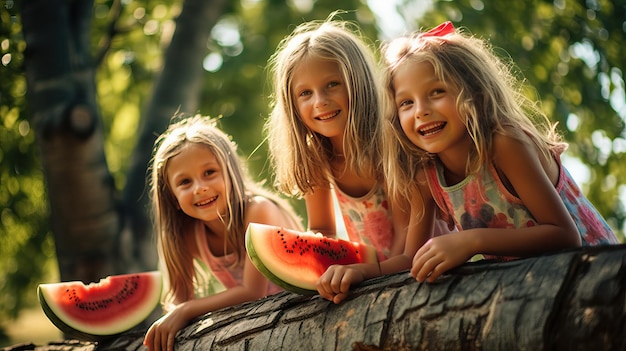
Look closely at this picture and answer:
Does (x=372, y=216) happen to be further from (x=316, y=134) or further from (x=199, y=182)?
(x=199, y=182)

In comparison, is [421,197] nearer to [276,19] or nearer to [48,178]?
[48,178]

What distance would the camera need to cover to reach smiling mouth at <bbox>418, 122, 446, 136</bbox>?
250cm

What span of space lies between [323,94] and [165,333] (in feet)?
3.95

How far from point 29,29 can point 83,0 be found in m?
0.55

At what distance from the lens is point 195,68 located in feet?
18.6

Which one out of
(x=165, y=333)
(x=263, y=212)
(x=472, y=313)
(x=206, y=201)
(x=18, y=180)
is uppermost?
(x=18, y=180)

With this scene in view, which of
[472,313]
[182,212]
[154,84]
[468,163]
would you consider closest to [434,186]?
[468,163]

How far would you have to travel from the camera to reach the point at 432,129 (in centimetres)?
252

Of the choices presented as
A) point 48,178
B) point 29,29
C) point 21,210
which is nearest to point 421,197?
point 48,178

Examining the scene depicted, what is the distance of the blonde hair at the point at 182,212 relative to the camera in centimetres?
345

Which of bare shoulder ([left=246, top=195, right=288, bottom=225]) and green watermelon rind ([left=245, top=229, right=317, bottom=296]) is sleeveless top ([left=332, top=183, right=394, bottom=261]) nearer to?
bare shoulder ([left=246, top=195, right=288, bottom=225])

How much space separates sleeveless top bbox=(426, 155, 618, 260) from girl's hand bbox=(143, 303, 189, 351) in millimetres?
1151

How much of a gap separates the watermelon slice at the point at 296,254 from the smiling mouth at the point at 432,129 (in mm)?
562

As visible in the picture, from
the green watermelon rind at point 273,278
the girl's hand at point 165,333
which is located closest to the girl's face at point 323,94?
the green watermelon rind at point 273,278
